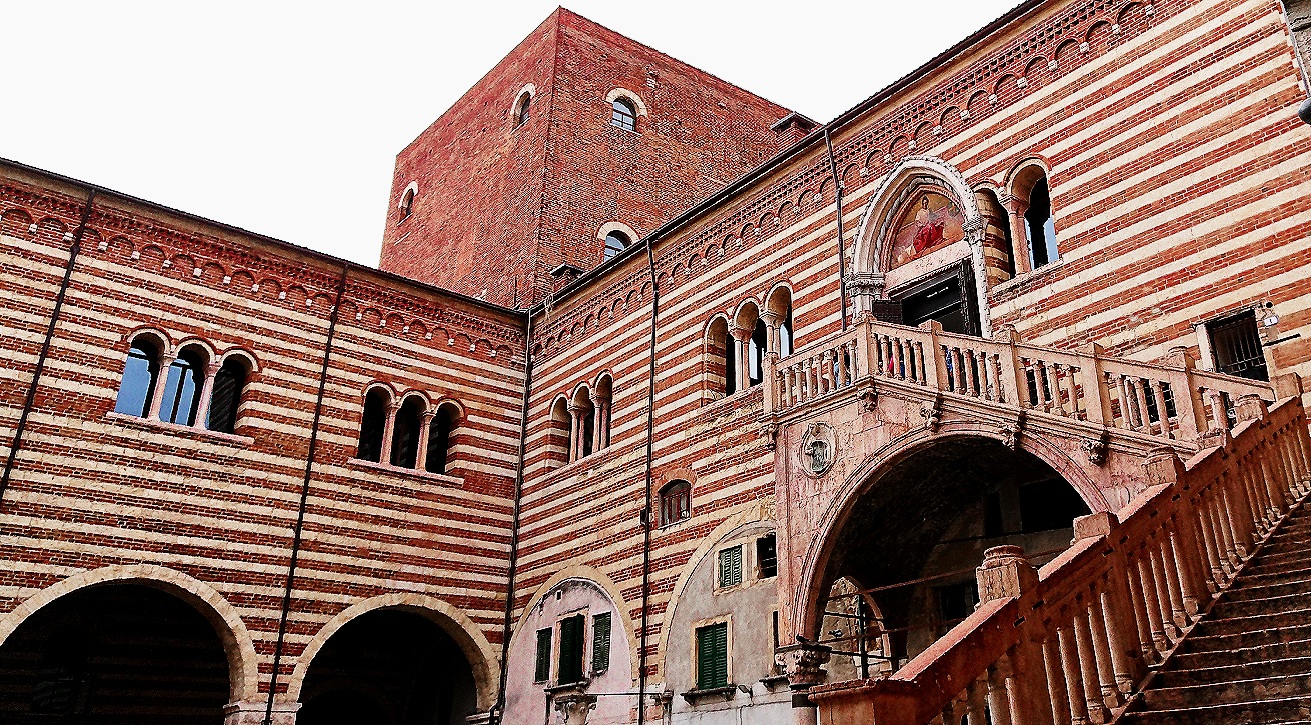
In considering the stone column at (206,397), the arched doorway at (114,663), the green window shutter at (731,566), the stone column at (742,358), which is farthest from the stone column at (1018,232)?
the arched doorway at (114,663)

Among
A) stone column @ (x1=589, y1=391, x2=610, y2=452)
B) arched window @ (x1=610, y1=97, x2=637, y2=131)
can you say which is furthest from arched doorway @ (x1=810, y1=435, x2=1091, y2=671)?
arched window @ (x1=610, y1=97, x2=637, y2=131)

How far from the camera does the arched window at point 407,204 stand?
32.4 metres

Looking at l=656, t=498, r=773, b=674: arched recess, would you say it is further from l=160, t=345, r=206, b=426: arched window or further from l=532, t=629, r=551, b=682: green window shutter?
l=160, t=345, r=206, b=426: arched window

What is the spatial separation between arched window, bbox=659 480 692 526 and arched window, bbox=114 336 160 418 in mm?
8481

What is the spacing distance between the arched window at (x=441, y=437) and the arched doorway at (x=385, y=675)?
3.22m

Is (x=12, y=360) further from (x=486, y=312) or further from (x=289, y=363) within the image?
(x=486, y=312)

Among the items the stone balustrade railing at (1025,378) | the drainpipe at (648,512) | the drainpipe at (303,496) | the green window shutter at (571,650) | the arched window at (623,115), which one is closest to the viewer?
the stone balustrade railing at (1025,378)

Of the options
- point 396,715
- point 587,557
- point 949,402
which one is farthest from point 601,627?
point 949,402

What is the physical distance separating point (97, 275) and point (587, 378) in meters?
8.43

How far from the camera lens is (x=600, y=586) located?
56.2 feet

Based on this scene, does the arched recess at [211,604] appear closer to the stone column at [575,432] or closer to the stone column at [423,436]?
the stone column at [423,436]

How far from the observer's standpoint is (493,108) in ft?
97.3

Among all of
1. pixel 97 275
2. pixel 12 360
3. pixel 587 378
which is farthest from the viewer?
pixel 587 378

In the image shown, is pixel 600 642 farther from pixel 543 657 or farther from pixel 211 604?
pixel 211 604
